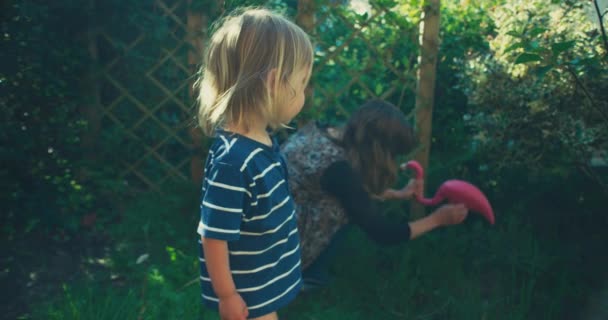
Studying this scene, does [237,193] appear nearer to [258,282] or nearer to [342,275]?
[258,282]

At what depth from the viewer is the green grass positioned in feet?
7.79

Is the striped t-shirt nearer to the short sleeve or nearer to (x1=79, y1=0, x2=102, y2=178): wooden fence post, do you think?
the short sleeve

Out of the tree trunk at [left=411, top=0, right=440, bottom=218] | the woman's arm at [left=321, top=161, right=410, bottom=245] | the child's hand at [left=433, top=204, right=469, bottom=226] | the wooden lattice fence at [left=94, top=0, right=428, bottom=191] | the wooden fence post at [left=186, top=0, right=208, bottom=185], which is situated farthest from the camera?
the wooden fence post at [left=186, top=0, right=208, bottom=185]

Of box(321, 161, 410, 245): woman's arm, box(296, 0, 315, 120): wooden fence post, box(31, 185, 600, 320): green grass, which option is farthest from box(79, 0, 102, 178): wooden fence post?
box(321, 161, 410, 245): woman's arm

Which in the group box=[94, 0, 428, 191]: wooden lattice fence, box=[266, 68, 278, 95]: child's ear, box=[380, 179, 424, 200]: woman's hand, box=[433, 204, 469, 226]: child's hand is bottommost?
box=[433, 204, 469, 226]: child's hand

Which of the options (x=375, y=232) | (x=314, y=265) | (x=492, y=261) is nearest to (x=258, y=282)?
(x=375, y=232)

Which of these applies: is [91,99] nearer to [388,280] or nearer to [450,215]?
[388,280]

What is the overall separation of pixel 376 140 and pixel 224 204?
1.05 m

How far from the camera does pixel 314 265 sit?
8.68 ft

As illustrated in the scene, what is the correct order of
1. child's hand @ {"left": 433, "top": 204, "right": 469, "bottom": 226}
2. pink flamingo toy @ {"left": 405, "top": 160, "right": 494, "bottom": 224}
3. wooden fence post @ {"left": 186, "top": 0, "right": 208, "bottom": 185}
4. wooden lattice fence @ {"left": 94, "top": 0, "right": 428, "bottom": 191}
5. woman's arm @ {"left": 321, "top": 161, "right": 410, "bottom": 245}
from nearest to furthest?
woman's arm @ {"left": 321, "top": 161, "right": 410, "bottom": 245}
child's hand @ {"left": 433, "top": 204, "right": 469, "bottom": 226}
pink flamingo toy @ {"left": 405, "top": 160, "right": 494, "bottom": 224}
wooden lattice fence @ {"left": 94, "top": 0, "right": 428, "bottom": 191}
wooden fence post @ {"left": 186, "top": 0, "right": 208, "bottom": 185}

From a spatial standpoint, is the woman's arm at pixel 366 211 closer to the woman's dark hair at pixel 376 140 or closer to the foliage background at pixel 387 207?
the woman's dark hair at pixel 376 140

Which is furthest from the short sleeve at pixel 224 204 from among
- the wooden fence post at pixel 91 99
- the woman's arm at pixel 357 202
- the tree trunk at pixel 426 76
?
the wooden fence post at pixel 91 99

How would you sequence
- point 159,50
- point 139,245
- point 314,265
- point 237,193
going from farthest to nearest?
point 159,50 → point 139,245 → point 314,265 → point 237,193

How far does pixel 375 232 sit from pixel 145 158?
6.02ft
